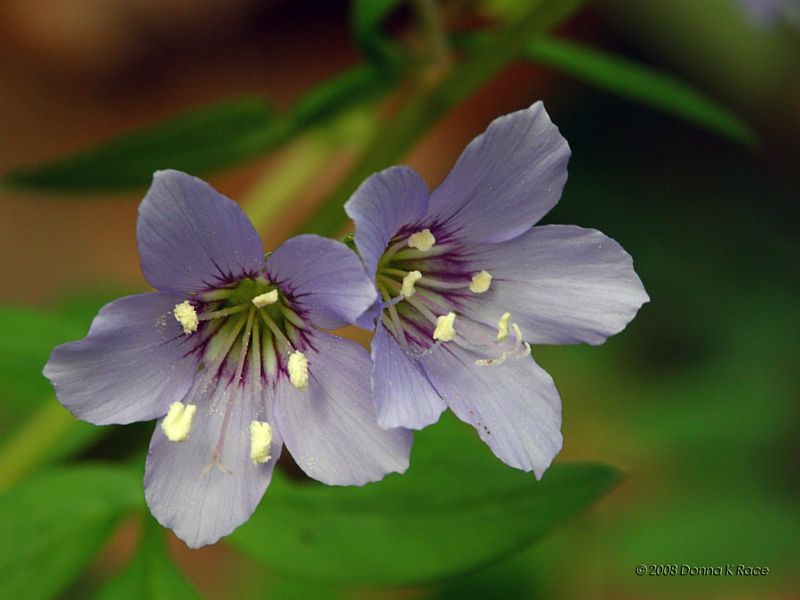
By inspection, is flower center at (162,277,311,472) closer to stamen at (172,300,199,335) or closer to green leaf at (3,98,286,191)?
stamen at (172,300,199,335)

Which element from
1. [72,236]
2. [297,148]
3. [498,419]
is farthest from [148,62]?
[498,419]

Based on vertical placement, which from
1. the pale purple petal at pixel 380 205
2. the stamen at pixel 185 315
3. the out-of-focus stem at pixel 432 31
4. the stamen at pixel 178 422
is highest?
the out-of-focus stem at pixel 432 31

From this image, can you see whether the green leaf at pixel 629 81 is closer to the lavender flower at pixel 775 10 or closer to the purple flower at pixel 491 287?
the purple flower at pixel 491 287

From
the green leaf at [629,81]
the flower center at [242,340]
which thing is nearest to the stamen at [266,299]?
the flower center at [242,340]

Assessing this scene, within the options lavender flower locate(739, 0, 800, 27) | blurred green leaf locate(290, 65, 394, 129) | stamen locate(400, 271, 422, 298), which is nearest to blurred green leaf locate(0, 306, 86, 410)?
blurred green leaf locate(290, 65, 394, 129)

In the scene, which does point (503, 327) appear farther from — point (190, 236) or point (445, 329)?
point (190, 236)

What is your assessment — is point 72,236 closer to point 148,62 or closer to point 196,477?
point 148,62

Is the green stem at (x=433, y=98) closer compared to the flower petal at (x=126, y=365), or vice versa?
the flower petal at (x=126, y=365)
